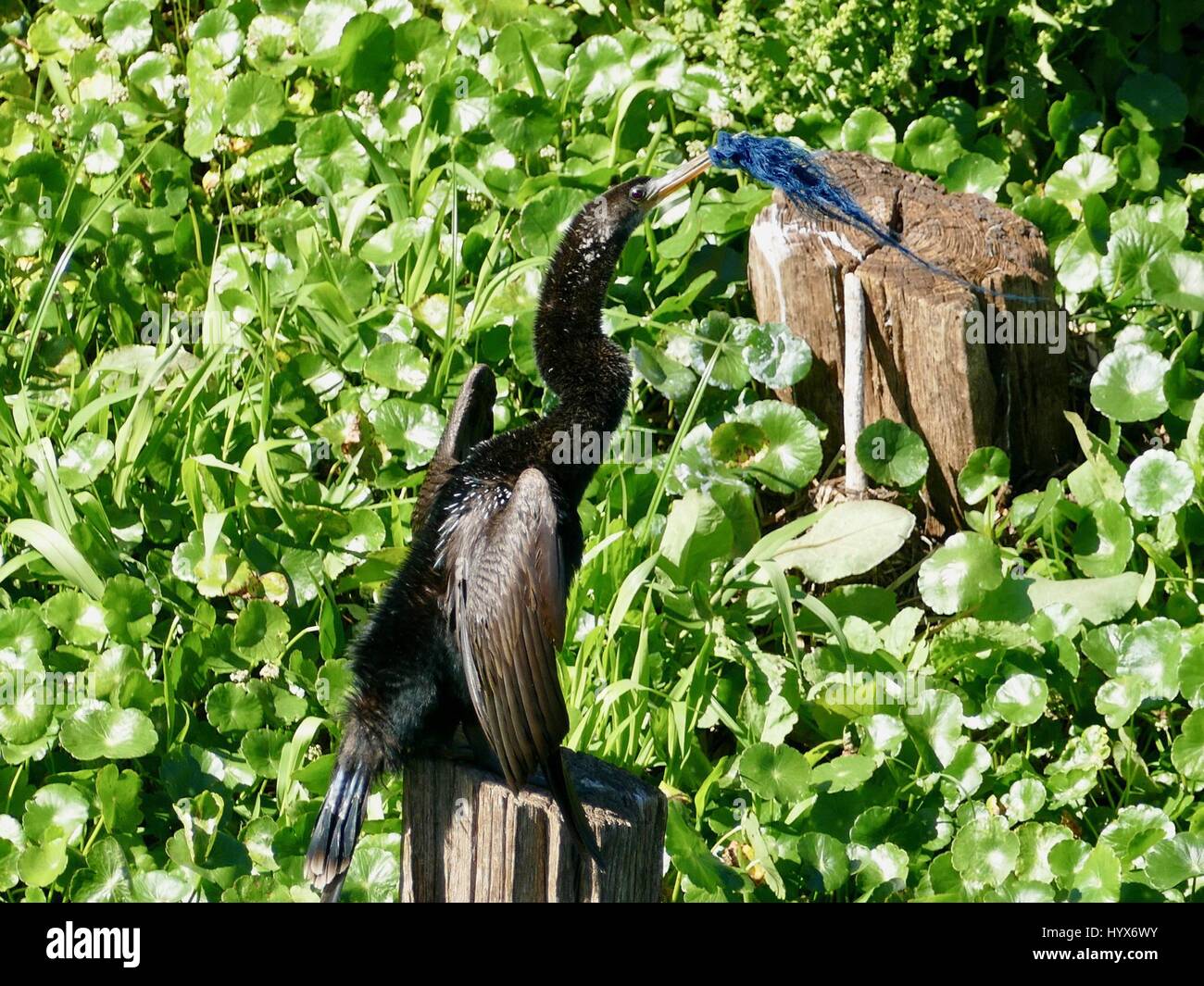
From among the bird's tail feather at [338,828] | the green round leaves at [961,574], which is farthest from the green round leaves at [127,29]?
the bird's tail feather at [338,828]

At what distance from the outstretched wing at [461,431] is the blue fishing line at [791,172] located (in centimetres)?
79

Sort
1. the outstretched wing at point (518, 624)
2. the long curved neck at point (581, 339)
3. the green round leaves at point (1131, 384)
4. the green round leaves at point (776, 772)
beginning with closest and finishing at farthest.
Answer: the outstretched wing at point (518, 624) < the long curved neck at point (581, 339) < the green round leaves at point (776, 772) < the green round leaves at point (1131, 384)

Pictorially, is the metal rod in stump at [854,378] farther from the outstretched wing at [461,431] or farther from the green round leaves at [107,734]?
the green round leaves at [107,734]

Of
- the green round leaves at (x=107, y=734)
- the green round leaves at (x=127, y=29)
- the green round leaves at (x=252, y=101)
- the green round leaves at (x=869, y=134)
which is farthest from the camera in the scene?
the green round leaves at (x=127, y=29)

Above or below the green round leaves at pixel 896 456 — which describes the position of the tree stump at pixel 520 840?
below

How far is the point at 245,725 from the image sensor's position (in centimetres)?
412

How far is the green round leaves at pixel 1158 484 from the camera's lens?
4.22m

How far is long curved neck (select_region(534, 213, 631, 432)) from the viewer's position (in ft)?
11.1

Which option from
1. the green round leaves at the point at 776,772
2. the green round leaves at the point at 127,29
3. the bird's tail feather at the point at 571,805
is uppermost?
the green round leaves at the point at 127,29

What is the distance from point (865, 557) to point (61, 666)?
2.23 meters

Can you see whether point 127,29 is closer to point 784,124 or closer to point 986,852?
point 784,124

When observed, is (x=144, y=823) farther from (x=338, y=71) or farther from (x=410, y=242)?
(x=338, y=71)

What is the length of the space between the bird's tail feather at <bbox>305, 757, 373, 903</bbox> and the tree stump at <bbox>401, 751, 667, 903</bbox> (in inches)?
3.9

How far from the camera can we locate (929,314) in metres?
4.46
